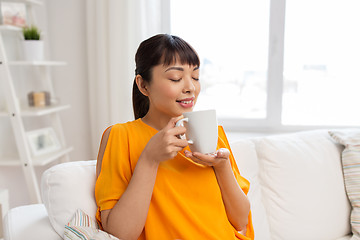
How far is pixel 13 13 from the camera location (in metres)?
2.14

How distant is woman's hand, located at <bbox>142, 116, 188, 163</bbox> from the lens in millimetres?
880

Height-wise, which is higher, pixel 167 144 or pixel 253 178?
pixel 167 144

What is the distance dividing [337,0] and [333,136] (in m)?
1.38

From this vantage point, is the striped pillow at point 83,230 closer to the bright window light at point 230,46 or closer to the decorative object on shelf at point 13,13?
the decorative object on shelf at point 13,13

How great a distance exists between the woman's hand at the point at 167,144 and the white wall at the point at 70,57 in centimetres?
184

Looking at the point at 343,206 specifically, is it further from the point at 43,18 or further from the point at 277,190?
the point at 43,18

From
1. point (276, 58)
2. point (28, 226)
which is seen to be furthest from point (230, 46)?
point (28, 226)

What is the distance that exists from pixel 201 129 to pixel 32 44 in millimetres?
1701

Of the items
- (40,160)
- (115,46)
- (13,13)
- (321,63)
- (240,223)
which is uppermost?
(13,13)

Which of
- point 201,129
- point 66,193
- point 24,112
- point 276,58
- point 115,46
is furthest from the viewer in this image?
point 276,58

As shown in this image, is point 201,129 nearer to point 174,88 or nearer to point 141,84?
point 174,88

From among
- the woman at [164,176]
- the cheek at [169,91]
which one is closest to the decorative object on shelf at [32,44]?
the woman at [164,176]

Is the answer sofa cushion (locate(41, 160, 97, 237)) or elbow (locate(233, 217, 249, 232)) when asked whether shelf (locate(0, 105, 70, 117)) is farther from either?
elbow (locate(233, 217, 249, 232))

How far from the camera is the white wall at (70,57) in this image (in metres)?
2.54
